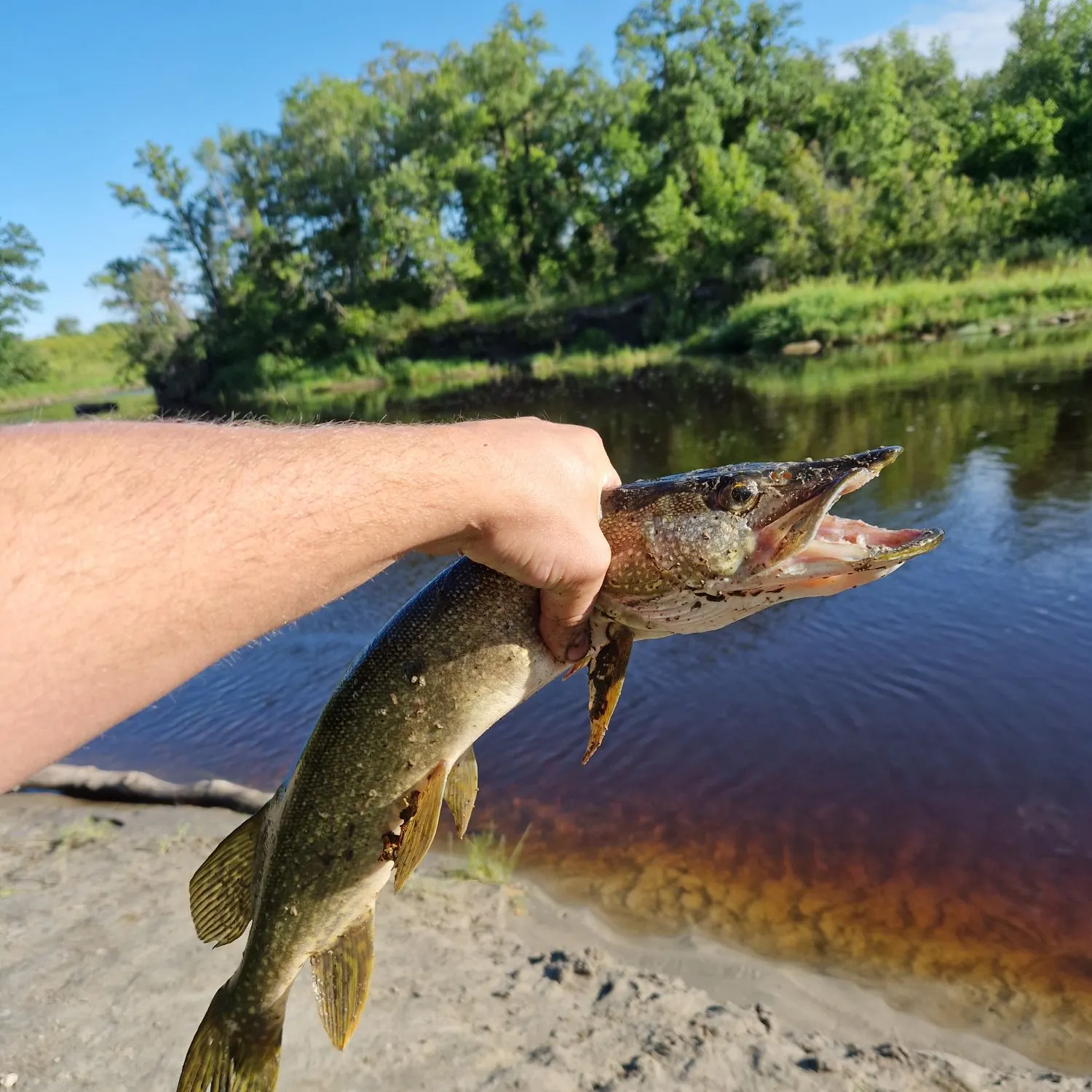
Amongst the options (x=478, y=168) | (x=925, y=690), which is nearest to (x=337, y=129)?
(x=478, y=168)

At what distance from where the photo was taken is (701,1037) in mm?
3516

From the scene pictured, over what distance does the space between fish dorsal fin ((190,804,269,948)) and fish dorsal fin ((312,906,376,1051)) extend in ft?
0.91

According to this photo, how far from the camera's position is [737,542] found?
231 cm

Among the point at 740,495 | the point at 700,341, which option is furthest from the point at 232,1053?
the point at 700,341

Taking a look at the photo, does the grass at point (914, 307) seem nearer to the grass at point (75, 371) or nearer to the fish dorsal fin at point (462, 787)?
the fish dorsal fin at point (462, 787)

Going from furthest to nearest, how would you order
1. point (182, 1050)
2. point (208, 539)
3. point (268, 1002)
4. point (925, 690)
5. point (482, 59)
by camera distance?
point (482, 59) < point (925, 690) < point (182, 1050) < point (268, 1002) < point (208, 539)

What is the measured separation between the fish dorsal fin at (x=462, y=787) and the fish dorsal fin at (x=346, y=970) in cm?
40

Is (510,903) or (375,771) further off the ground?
(375,771)

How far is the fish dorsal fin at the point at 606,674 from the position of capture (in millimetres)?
2412

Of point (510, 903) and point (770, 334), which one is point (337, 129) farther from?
point (510, 903)

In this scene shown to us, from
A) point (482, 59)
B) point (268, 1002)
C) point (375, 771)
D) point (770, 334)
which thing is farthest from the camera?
point (482, 59)

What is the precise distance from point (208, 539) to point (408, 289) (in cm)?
5315

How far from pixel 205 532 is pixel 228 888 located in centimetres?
161

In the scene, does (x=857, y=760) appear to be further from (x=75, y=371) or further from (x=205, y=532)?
(x=75, y=371)
